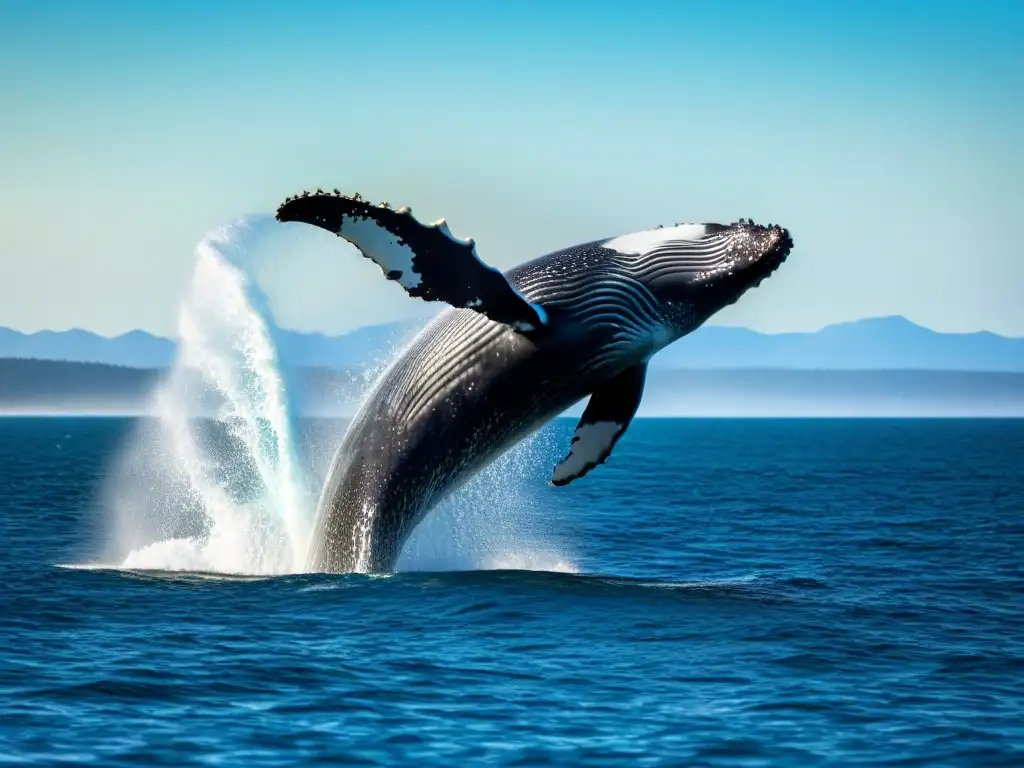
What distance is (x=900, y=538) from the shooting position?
26859mm

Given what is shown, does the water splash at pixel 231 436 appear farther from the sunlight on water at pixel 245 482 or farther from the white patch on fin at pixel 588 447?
the white patch on fin at pixel 588 447

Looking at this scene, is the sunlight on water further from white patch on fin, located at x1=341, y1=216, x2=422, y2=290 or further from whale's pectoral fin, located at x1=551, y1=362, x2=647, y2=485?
white patch on fin, located at x1=341, y1=216, x2=422, y2=290

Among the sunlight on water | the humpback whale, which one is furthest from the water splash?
the humpback whale

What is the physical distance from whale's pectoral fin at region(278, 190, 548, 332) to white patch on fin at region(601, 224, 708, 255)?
1515 millimetres

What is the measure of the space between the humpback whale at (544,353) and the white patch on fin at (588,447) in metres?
0.01

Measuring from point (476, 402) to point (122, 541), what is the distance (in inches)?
470

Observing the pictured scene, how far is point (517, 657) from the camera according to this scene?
12.4m

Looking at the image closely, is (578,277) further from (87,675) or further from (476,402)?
(87,675)

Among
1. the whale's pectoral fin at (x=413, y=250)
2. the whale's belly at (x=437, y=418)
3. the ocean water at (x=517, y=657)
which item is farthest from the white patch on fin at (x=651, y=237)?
the ocean water at (x=517, y=657)

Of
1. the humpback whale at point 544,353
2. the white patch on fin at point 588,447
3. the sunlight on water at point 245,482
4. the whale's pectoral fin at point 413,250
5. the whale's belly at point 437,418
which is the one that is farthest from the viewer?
the sunlight on water at point 245,482

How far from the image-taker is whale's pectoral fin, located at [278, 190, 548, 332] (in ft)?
37.5

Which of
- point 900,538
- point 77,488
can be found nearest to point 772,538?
point 900,538

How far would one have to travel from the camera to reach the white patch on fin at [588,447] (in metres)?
13.8

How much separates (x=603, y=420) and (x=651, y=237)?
1.90 meters
